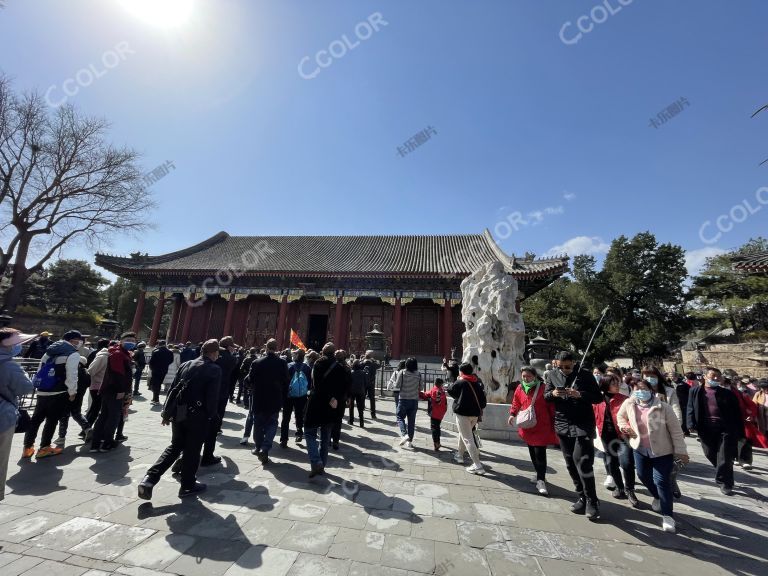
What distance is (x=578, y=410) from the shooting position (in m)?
3.66

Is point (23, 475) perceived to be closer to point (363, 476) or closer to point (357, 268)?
point (363, 476)

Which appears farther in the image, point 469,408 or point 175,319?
point 175,319

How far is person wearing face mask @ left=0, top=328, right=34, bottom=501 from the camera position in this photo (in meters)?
2.79

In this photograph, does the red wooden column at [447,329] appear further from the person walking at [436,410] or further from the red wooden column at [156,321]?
the red wooden column at [156,321]

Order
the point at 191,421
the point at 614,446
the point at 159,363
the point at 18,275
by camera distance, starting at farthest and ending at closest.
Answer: the point at 18,275 → the point at 159,363 → the point at 614,446 → the point at 191,421

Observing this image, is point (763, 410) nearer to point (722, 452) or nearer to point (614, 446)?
point (722, 452)

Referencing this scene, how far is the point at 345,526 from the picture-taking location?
9.80ft

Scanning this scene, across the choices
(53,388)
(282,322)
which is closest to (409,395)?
(53,388)

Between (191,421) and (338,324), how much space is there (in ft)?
48.2

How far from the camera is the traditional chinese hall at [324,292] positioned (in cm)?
1761

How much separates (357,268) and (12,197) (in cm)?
1791

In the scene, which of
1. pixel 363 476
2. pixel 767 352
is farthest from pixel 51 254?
pixel 767 352

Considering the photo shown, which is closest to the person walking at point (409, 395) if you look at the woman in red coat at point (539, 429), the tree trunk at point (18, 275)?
the woman in red coat at point (539, 429)

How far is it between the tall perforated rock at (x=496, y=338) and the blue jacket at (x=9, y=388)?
661 cm
